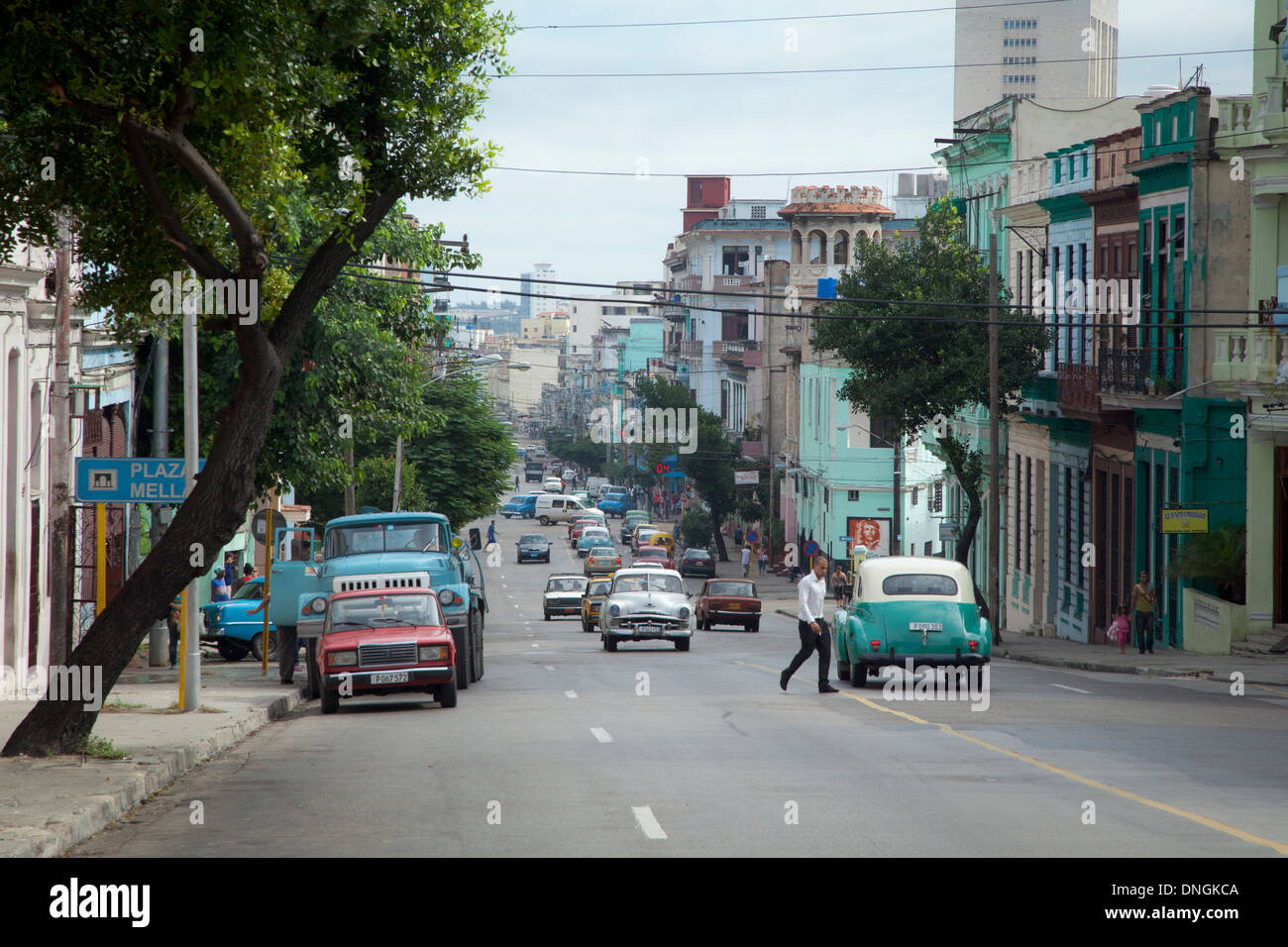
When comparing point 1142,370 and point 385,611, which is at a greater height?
point 1142,370

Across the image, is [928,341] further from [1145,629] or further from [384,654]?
[384,654]

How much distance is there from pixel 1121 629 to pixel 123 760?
2732 cm

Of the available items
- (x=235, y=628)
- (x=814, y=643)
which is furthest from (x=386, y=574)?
(x=235, y=628)

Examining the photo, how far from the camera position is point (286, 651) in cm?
2675

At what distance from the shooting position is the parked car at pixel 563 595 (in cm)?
5572

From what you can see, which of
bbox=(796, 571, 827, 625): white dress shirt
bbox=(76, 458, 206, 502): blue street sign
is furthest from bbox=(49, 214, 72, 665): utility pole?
bbox=(796, 571, 827, 625): white dress shirt

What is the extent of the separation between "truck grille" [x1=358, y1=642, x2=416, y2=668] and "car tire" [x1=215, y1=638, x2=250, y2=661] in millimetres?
13121

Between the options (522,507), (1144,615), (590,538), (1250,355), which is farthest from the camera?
(522,507)

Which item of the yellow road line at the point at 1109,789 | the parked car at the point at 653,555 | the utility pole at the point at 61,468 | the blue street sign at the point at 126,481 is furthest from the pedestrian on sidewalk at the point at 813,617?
the parked car at the point at 653,555

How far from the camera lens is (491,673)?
29750 mm

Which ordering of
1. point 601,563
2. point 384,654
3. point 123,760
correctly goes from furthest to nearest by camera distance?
point 601,563, point 384,654, point 123,760

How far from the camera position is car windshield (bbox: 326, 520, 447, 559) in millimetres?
27375
